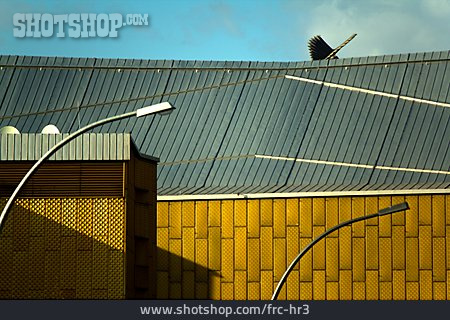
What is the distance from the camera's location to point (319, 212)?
75.9m

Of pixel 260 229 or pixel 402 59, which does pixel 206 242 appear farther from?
pixel 402 59

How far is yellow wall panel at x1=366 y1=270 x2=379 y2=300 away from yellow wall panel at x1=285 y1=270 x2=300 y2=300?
10.2 ft

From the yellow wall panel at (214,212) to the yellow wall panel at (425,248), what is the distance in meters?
8.88

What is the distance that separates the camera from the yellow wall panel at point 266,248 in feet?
251

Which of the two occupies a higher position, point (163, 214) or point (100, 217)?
point (163, 214)

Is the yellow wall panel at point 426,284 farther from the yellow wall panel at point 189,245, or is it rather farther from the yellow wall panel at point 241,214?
the yellow wall panel at point 189,245

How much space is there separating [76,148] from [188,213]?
2123 centimetres

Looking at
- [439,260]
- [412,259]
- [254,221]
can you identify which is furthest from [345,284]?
[254,221]

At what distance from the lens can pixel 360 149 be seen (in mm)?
80250

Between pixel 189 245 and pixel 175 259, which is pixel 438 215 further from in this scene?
pixel 175 259

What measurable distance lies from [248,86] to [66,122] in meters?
9.19

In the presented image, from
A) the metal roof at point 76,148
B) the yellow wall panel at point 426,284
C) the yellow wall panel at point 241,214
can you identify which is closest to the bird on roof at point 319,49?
the yellow wall panel at point 241,214

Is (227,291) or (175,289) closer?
(227,291)
